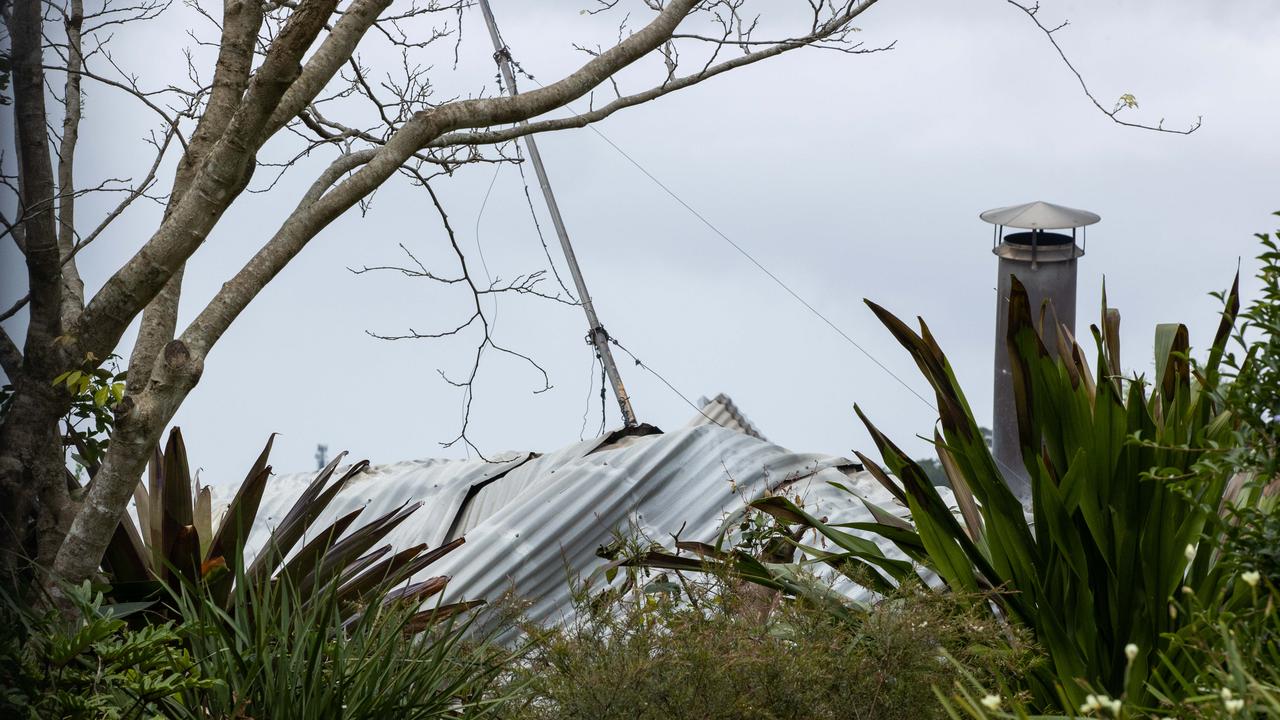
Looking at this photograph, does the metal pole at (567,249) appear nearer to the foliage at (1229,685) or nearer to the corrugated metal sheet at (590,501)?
the corrugated metal sheet at (590,501)

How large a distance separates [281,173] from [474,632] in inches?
106

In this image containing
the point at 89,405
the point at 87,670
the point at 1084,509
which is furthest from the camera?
the point at 1084,509

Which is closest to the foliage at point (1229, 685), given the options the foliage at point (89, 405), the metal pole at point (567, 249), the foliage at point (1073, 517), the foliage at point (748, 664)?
the foliage at point (748, 664)

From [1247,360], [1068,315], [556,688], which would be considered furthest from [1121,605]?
[1068,315]

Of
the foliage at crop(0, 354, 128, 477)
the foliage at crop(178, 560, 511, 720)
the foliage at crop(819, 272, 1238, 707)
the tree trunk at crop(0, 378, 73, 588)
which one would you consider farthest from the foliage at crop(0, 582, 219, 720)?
the foliage at crop(819, 272, 1238, 707)

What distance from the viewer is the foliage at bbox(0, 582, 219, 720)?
203 cm

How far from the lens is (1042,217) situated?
5.27 meters

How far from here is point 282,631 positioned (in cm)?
223

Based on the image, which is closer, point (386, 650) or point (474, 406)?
point (386, 650)

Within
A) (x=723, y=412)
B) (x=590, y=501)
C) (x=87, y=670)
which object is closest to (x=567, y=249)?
(x=723, y=412)

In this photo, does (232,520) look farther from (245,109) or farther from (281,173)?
(281,173)

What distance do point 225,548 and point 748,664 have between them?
1.73 m

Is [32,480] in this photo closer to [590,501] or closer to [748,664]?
[748,664]

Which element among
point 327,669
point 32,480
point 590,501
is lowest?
point 327,669
